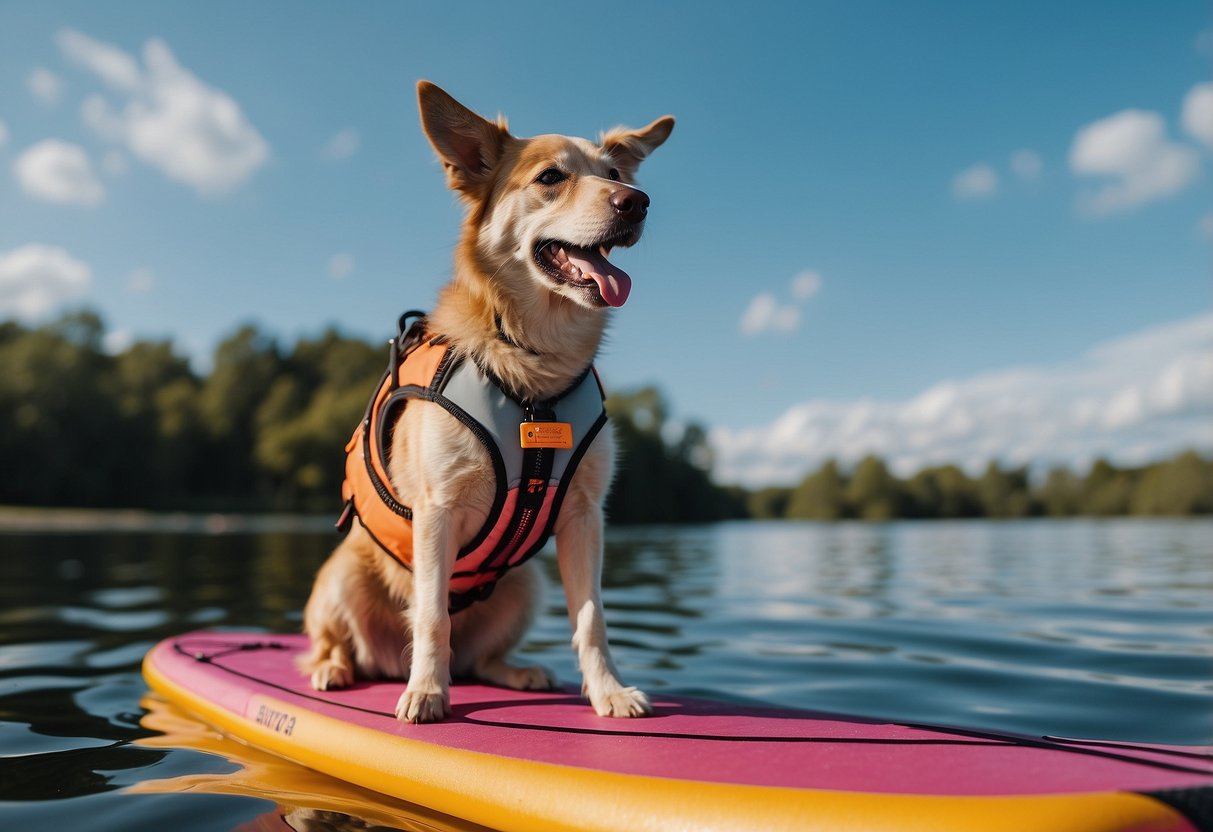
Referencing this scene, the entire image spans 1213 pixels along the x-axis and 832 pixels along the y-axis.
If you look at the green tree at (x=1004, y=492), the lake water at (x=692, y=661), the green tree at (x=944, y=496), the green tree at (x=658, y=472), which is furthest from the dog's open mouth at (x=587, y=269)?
the green tree at (x=944, y=496)

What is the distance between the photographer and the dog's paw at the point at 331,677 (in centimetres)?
378

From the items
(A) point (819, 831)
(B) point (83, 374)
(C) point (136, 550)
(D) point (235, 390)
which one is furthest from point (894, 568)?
(D) point (235, 390)

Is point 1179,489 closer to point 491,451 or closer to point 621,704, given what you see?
point 621,704

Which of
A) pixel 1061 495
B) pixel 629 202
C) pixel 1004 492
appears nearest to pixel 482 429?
pixel 629 202

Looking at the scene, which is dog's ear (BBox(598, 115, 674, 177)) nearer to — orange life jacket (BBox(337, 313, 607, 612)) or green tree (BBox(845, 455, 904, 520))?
orange life jacket (BBox(337, 313, 607, 612))

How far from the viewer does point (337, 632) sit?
3967mm

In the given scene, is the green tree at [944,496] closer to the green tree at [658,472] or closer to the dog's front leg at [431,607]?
the green tree at [658,472]

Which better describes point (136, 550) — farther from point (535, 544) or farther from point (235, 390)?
point (235, 390)

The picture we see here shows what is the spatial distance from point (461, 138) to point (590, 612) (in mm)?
2061

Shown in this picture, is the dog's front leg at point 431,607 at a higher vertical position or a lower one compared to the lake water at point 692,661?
higher

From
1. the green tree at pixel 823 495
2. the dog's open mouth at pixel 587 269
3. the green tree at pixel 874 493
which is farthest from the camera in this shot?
the green tree at pixel 823 495

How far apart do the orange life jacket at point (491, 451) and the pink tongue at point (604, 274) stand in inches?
17.6

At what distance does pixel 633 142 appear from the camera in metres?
3.91

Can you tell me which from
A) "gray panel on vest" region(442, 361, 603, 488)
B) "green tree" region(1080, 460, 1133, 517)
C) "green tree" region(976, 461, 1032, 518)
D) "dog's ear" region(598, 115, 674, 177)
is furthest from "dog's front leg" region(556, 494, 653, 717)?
"green tree" region(976, 461, 1032, 518)
